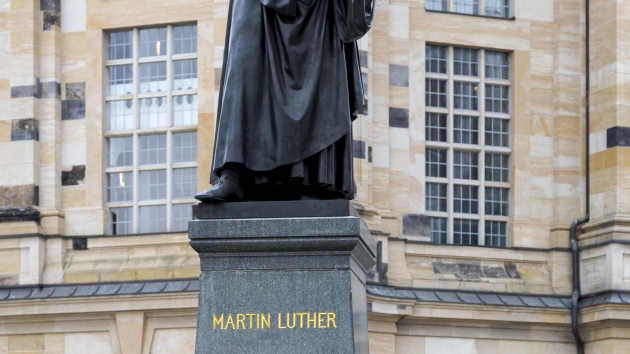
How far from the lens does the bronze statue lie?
861cm

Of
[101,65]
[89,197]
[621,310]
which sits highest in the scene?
[101,65]

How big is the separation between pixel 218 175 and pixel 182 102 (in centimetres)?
1698

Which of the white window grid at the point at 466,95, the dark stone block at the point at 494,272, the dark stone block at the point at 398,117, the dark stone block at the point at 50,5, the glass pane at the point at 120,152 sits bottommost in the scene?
the dark stone block at the point at 494,272

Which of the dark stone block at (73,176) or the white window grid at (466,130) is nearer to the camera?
the dark stone block at (73,176)

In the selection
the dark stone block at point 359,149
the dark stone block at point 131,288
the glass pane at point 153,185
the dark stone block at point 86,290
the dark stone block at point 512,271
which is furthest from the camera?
the dark stone block at point 512,271

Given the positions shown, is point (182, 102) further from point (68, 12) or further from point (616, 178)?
point (616, 178)

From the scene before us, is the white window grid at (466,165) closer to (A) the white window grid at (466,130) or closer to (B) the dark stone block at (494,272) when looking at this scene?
(A) the white window grid at (466,130)

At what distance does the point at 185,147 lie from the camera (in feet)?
83.6

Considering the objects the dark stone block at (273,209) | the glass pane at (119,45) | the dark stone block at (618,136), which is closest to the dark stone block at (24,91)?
the glass pane at (119,45)

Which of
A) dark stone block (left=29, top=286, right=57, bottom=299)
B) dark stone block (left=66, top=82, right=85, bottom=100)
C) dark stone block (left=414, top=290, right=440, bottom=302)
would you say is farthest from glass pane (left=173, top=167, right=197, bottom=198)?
Result: dark stone block (left=414, top=290, right=440, bottom=302)

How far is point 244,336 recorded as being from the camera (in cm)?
830

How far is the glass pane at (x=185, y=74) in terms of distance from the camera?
25.4 m

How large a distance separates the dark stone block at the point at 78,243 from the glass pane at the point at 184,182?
1.56 meters

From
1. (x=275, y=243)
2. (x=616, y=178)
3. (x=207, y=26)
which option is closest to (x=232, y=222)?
(x=275, y=243)
